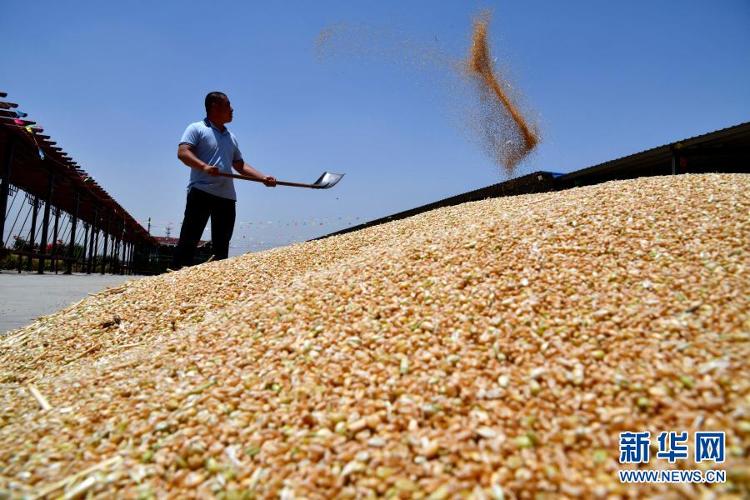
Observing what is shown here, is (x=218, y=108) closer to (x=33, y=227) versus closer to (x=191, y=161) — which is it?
(x=191, y=161)

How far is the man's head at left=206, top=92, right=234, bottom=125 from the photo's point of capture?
4156 mm

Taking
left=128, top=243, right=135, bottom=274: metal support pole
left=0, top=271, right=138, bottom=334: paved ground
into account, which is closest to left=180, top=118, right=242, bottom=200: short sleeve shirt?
left=0, top=271, right=138, bottom=334: paved ground

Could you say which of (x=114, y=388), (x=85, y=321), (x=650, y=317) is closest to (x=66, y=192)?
(x=85, y=321)

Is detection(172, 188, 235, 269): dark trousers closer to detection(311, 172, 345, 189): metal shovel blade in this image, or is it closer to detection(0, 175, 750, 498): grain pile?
detection(311, 172, 345, 189): metal shovel blade

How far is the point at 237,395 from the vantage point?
55.0 inches

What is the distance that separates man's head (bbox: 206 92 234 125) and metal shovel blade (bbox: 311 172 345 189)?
3.64 feet

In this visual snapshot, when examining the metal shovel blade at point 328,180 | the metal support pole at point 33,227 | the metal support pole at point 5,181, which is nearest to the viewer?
the metal shovel blade at point 328,180

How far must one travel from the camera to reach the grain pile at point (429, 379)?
1.06 meters

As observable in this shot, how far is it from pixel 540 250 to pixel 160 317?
224 cm

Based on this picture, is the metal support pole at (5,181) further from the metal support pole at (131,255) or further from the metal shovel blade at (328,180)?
the metal support pole at (131,255)

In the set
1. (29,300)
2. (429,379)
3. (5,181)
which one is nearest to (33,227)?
(5,181)

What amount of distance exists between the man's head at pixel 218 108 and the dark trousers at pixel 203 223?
774 mm

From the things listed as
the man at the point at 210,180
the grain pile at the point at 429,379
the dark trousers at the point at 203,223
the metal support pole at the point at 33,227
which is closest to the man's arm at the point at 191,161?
the man at the point at 210,180

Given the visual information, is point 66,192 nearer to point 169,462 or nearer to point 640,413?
point 169,462
